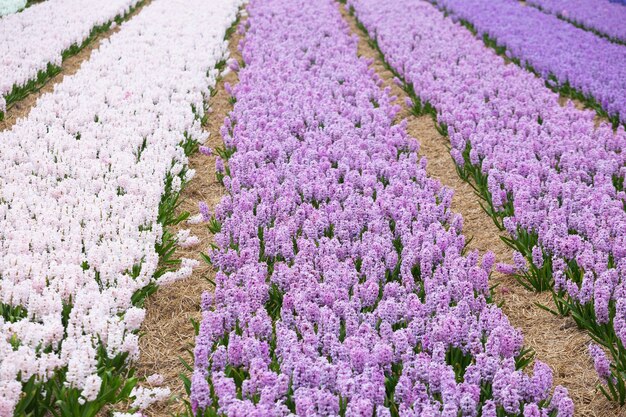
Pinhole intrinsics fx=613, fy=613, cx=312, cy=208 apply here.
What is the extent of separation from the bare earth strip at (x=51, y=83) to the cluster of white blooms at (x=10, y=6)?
2.69 m

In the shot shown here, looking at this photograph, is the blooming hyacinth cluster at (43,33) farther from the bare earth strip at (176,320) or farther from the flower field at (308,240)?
the bare earth strip at (176,320)

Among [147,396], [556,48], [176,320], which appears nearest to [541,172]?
[176,320]

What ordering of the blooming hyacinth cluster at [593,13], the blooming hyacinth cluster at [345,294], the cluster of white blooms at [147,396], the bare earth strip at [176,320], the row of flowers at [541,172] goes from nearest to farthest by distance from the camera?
the blooming hyacinth cluster at [345,294], the cluster of white blooms at [147,396], the bare earth strip at [176,320], the row of flowers at [541,172], the blooming hyacinth cluster at [593,13]

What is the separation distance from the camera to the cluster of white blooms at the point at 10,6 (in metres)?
16.5

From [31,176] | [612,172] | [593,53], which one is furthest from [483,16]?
[31,176]

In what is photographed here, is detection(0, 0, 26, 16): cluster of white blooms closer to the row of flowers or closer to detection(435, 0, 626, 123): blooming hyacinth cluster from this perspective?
the row of flowers

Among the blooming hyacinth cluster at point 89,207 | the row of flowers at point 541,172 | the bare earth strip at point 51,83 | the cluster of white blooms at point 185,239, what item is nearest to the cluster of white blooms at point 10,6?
the bare earth strip at point 51,83

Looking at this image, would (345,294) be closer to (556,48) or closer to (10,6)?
(556,48)

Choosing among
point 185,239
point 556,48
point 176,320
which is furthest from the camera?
point 556,48

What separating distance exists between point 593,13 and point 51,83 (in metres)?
15.8

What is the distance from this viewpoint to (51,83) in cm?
1199

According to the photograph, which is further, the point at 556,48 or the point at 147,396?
the point at 556,48

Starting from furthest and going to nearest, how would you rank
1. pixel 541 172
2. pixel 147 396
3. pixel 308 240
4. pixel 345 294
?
1. pixel 541 172
2. pixel 308 240
3. pixel 345 294
4. pixel 147 396

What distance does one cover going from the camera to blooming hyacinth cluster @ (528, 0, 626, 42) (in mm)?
16969
